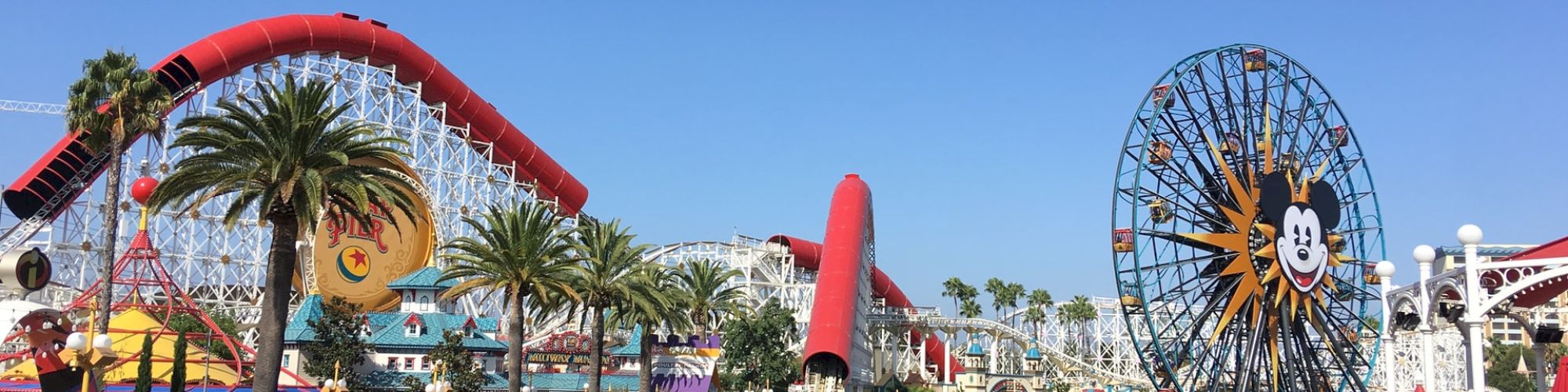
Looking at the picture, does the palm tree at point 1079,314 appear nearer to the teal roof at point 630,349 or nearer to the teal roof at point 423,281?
the teal roof at point 630,349

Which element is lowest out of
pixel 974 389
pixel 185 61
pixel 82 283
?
pixel 974 389

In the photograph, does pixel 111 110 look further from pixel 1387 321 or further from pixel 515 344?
pixel 1387 321

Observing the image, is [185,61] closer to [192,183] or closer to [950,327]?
[192,183]

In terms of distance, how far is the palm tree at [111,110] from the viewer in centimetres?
3959

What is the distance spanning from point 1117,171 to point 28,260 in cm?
4101

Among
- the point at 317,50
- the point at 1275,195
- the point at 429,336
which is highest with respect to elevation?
the point at 317,50

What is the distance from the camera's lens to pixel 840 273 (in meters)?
72.0

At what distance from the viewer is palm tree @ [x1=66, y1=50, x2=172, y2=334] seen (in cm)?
3959

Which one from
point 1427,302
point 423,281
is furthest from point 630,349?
point 1427,302

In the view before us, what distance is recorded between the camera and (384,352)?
54000 millimetres

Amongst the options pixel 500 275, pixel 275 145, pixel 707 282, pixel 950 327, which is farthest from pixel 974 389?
pixel 275 145

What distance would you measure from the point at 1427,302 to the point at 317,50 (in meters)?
54.8

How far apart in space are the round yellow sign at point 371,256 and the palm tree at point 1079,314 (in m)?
56.0

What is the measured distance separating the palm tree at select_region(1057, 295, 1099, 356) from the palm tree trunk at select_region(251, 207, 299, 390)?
83892 millimetres
